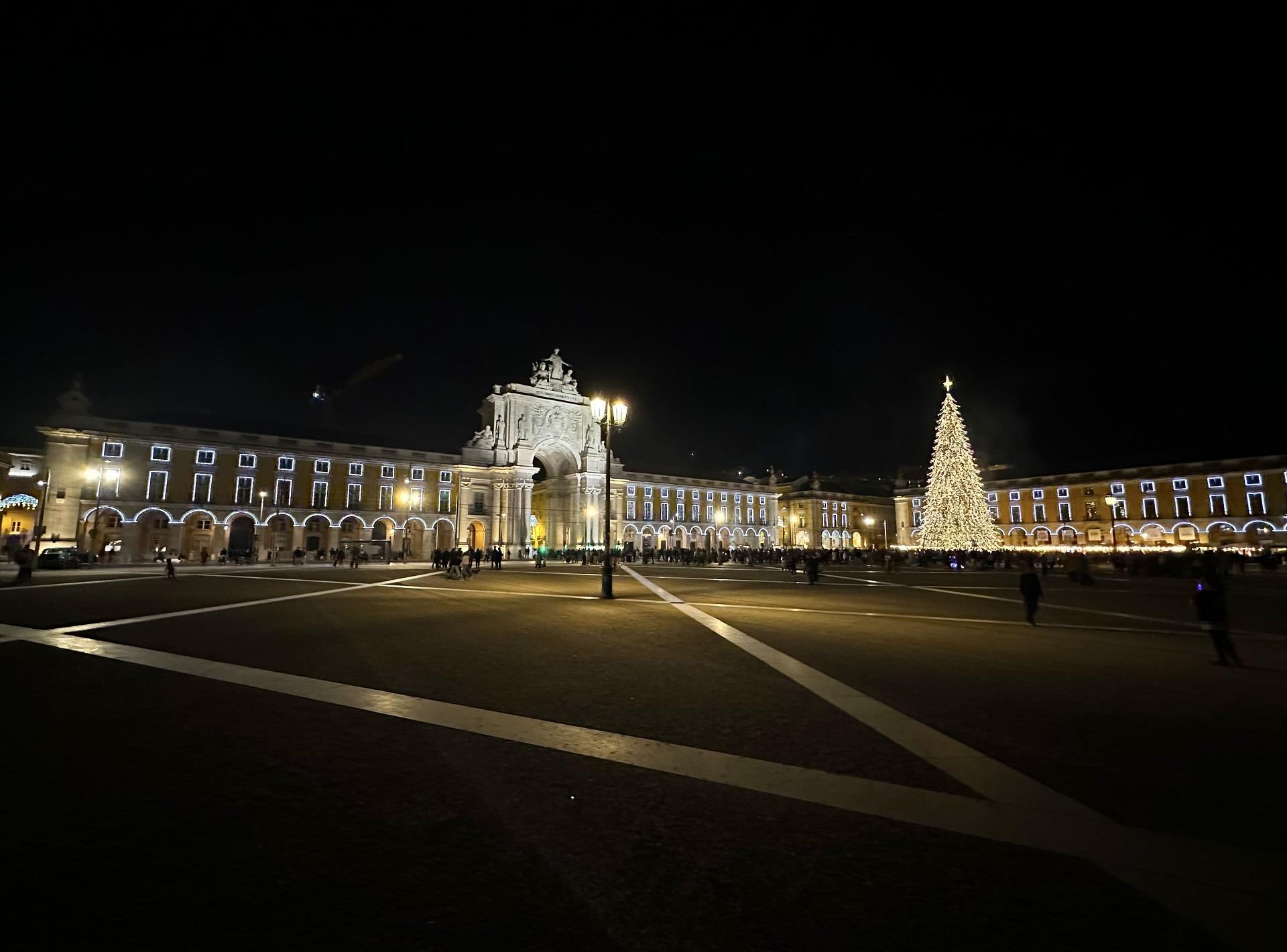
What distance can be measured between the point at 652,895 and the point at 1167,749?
14.1 ft

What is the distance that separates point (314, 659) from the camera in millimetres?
7566

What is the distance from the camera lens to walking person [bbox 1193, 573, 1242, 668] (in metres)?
7.59

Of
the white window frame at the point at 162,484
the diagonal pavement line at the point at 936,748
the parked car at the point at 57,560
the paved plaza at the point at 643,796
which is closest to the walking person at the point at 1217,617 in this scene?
the paved plaza at the point at 643,796

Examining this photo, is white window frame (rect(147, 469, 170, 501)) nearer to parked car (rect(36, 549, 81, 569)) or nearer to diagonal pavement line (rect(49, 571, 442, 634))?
parked car (rect(36, 549, 81, 569))

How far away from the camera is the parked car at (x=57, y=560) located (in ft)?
106

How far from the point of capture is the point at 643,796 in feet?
11.6

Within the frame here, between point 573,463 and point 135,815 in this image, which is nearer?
point 135,815

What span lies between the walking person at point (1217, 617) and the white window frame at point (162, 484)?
59.9 m

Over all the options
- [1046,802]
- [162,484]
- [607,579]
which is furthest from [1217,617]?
[162,484]

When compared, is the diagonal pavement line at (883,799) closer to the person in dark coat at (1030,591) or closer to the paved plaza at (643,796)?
the paved plaza at (643,796)

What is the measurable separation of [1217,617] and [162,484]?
198 feet

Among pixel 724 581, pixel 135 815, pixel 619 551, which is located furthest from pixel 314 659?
pixel 619 551

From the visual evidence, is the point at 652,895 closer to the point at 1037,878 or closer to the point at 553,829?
the point at 553,829

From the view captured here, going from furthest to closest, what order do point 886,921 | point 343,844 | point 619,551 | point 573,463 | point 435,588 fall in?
point 573,463 < point 619,551 < point 435,588 < point 343,844 < point 886,921
